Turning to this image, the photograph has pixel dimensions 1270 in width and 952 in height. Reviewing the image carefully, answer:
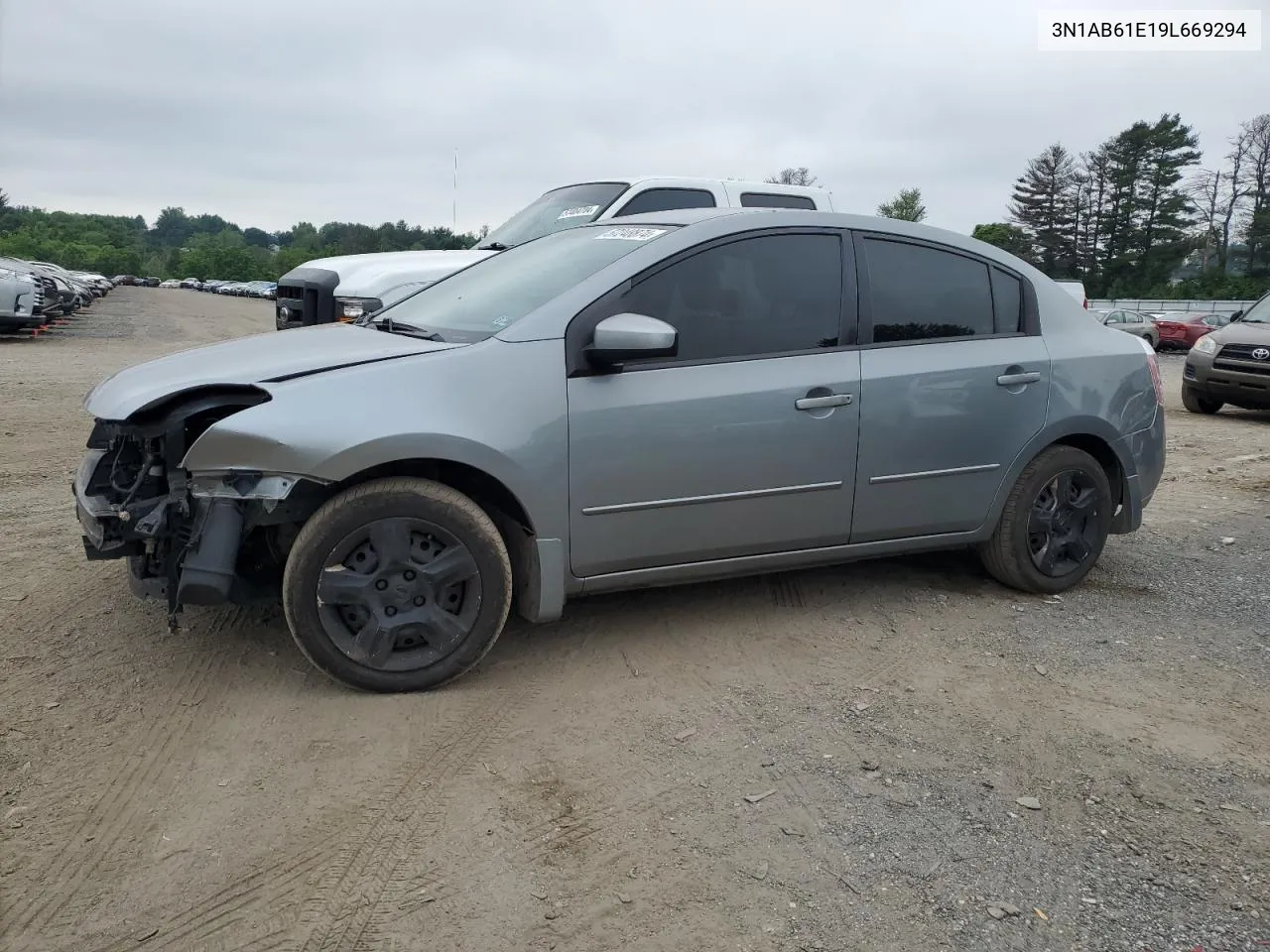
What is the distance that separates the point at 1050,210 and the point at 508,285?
74.5 m

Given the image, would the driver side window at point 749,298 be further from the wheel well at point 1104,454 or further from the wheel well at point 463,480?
the wheel well at point 1104,454

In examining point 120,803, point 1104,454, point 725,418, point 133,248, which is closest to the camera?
point 120,803

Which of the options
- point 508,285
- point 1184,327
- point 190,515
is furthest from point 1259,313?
point 1184,327

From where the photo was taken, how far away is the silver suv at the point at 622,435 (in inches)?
135

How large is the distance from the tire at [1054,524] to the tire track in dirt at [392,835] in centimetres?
249

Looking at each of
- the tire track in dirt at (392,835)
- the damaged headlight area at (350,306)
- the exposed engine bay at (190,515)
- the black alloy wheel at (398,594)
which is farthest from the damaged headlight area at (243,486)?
the damaged headlight area at (350,306)

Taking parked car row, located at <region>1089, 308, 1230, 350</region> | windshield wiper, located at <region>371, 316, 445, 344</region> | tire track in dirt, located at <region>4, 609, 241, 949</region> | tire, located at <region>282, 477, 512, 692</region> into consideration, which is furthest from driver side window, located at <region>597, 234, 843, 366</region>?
parked car row, located at <region>1089, 308, 1230, 350</region>

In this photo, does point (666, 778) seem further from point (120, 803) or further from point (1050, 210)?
point (1050, 210)

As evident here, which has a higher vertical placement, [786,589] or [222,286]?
[222,286]

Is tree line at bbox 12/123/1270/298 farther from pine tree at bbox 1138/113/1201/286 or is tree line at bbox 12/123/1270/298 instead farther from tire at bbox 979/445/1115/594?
tire at bbox 979/445/1115/594

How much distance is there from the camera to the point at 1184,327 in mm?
30250

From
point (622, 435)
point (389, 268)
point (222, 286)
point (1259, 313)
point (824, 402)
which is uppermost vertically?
point (222, 286)

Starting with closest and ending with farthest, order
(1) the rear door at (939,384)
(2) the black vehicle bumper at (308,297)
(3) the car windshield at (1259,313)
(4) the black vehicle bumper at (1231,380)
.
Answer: (1) the rear door at (939,384), (2) the black vehicle bumper at (308,297), (4) the black vehicle bumper at (1231,380), (3) the car windshield at (1259,313)

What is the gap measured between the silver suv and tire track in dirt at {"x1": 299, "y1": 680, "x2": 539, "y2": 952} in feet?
1.07
